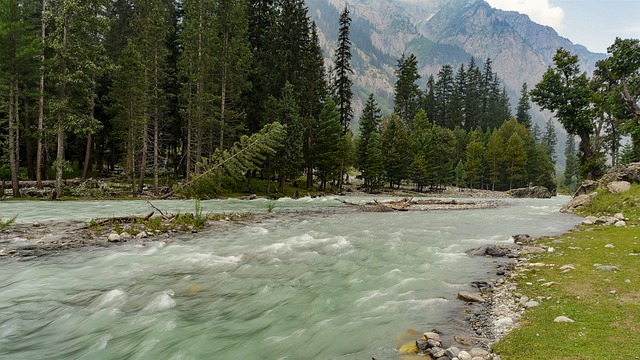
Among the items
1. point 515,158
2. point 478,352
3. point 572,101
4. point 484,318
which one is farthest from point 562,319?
point 515,158

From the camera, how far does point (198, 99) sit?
35750 millimetres

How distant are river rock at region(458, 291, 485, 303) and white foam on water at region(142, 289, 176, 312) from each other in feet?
23.6

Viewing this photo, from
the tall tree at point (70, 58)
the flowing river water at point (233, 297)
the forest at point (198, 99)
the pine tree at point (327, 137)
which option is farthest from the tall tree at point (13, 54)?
the pine tree at point (327, 137)

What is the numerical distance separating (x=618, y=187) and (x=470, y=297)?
25013mm

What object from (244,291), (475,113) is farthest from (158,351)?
(475,113)

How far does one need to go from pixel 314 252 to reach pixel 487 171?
306 ft

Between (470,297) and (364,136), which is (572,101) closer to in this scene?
(364,136)

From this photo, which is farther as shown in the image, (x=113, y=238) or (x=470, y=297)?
(x=113, y=238)

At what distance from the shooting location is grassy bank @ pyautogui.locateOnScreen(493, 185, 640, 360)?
527 centimetres

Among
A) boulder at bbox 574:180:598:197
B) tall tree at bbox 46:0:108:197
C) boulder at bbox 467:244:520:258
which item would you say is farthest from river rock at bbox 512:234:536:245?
tall tree at bbox 46:0:108:197

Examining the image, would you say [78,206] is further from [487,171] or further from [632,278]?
[487,171]

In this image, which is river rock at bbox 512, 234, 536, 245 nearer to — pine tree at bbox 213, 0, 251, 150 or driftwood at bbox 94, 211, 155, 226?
driftwood at bbox 94, 211, 155, 226

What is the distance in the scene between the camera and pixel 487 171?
9425cm

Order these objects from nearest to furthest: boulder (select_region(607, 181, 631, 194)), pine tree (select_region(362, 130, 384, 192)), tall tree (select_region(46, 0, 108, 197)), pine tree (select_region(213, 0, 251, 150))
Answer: boulder (select_region(607, 181, 631, 194))
tall tree (select_region(46, 0, 108, 197))
pine tree (select_region(213, 0, 251, 150))
pine tree (select_region(362, 130, 384, 192))
